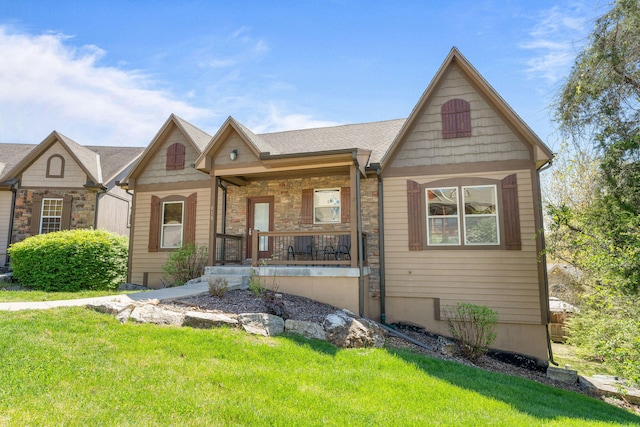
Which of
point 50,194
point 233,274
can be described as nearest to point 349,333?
point 233,274

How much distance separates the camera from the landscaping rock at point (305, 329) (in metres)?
6.14

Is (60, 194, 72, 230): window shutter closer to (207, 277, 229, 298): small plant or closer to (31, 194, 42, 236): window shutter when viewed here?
(31, 194, 42, 236): window shutter

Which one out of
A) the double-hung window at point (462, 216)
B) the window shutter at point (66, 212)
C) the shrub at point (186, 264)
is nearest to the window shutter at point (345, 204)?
the double-hung window at point (462, 216)

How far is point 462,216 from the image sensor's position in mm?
8984

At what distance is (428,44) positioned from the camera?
9.89 m

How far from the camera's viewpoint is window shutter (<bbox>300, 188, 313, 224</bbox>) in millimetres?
10641

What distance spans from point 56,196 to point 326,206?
11.2 meters

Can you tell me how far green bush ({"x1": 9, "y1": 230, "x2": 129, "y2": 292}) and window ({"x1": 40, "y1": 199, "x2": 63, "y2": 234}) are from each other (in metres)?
4.03

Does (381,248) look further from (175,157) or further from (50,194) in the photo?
(50,194)

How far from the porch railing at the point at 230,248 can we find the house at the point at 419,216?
4 centimetres

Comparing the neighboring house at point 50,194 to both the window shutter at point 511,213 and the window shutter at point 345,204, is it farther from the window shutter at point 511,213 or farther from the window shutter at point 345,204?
the window shutter at point 511,213

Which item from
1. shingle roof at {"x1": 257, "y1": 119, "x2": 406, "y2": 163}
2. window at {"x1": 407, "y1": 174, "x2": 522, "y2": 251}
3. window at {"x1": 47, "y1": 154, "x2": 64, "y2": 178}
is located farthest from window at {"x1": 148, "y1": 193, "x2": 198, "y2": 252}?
window at {"x1": 407, "y1": 174, "x2": 522, "y2": 251}

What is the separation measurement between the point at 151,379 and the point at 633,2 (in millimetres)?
9368

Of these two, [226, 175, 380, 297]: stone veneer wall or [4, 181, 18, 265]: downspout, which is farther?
[4, 181, 18, 265]: downspout
